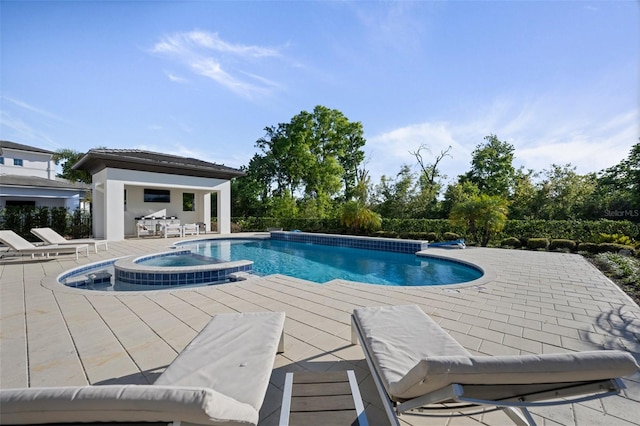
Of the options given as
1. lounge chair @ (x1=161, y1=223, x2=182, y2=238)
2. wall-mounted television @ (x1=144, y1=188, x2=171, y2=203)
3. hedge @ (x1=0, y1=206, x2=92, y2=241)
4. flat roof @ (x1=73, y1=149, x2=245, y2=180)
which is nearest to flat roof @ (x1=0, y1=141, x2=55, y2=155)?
flat roof @ (x1=73, y1=149, x2=245, y2=180)

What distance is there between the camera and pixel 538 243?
11.1m

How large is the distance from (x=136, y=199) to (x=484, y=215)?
59.3 ft

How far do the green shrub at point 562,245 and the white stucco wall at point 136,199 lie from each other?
16.0 metres

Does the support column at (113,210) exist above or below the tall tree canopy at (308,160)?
below

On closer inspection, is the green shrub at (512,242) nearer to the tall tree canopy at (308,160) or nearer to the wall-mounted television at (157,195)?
the tall tree canopy at (308,160)

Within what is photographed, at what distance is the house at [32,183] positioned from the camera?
1712 centimetres

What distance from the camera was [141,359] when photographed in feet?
8.75

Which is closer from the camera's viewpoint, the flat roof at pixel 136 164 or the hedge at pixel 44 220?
the flat roof at pixel 136 164

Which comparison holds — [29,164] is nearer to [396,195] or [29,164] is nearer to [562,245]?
[396,195]

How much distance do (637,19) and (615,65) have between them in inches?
129

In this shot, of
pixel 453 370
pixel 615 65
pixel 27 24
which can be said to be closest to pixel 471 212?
pixel 615 65

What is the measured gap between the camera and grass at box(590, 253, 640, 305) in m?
5.39

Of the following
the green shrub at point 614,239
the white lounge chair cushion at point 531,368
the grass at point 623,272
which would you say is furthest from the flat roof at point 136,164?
the green shrub at point 614,239

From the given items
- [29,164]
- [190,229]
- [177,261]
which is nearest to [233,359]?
[177,261]
